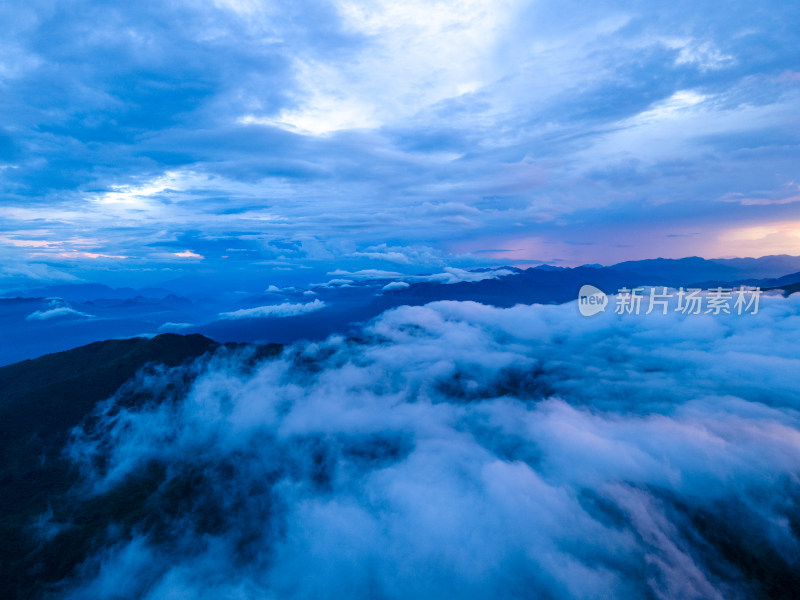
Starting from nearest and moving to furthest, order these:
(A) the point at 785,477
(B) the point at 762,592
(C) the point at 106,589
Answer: (B) the point at 762,592 → (C) the point at 106,589 → (A) the point at 785,477

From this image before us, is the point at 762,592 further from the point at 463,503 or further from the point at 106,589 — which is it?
the point at 106,589

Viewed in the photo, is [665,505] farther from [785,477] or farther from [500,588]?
[500,588]

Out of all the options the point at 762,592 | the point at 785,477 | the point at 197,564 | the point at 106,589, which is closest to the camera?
the point at 762,592

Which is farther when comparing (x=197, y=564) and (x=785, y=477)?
(x=785, y=477)

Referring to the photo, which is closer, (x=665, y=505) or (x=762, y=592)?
(x=762, y=592)

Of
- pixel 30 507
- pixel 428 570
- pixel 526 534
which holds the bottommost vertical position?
pixel 428 570

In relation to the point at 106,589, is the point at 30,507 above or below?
above

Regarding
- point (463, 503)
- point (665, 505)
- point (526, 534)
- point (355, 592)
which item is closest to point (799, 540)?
point (665, 505)

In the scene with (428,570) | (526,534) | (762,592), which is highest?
(526,534)

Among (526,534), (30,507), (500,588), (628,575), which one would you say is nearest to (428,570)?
(500,588)
